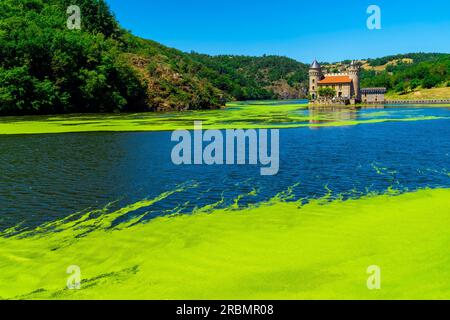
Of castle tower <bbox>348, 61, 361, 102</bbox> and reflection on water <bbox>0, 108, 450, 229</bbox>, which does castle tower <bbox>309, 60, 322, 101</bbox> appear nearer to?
castle tower <bbox>348, 61, 361, 102</bbox>

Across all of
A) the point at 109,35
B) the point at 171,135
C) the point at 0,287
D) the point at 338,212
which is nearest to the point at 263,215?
the point at 338,212

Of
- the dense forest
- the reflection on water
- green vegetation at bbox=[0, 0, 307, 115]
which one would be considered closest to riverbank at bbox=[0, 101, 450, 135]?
green vegetation at bbox=[0, 0, 307, 115]

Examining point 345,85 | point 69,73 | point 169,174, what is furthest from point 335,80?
point 169,174

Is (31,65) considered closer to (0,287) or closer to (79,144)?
(79,144)

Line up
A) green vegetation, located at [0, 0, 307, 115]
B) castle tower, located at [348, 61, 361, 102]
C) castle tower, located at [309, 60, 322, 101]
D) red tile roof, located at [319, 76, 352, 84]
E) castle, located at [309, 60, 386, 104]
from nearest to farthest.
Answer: green vegetation, located at [0, 0, 307, 115] → red tile roof, located at [319, 76, 352, 84] → castle, located at [309, 60, 386, 104] → castle tower, located at [348, 61, 361, 102] → castle tower, located at [309, 60, 322, 101]

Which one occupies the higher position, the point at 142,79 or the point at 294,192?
the point at 142,79

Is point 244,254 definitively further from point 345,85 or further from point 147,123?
point 345,85

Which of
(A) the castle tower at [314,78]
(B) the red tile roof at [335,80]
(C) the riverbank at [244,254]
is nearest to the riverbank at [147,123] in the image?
(C) the riverbank at [244,254]
